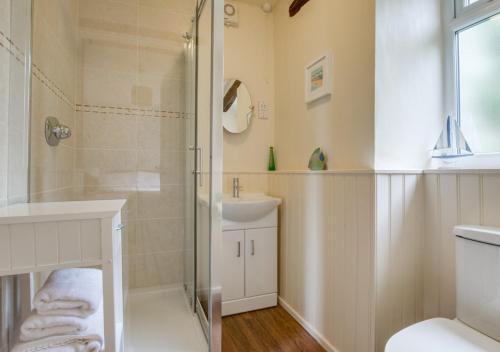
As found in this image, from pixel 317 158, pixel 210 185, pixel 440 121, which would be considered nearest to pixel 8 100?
pixel 210 185

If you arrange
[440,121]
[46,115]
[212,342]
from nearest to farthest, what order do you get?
[46,115] → [212,342] → [440,121]

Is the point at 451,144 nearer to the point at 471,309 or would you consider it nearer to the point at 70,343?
the point at 471,309

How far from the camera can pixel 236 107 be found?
7.32 feet

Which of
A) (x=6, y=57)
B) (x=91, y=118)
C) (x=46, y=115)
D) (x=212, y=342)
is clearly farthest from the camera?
(x=91, y=118)

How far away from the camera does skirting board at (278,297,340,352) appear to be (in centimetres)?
152

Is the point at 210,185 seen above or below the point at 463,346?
above

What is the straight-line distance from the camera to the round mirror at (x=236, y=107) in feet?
7.24

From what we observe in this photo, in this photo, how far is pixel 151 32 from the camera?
1985 mm

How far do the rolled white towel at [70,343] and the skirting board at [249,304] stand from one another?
1.23 meters

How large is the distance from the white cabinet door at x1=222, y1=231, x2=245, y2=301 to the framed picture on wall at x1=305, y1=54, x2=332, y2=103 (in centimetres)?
108

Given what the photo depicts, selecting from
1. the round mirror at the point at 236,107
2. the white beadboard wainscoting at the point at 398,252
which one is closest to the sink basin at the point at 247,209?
the round mirror at the point at 236,107

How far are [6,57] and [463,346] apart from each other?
73.7 inches

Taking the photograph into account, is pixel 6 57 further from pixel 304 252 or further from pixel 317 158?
pixel 304 252

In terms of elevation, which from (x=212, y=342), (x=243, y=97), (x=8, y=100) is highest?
(x=243, y=97)
